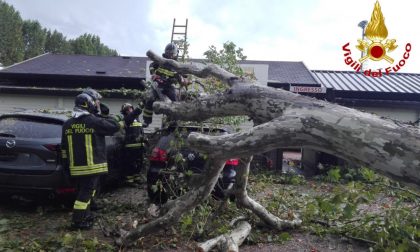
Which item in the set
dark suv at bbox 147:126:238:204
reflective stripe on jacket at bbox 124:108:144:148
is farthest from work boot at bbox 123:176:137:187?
dark suv at bbox 147:126:238:204

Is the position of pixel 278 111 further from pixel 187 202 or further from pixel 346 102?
pixel 346 102

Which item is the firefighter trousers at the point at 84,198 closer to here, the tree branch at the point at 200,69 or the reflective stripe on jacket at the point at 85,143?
the reflective stripe on jacket at the point at 85,143

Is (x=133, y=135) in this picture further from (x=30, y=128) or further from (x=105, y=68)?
(x=105, y=68)

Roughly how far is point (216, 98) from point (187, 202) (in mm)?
1312

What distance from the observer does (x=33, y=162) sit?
209 inches

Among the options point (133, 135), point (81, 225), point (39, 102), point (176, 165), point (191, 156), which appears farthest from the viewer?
point (39, 102)

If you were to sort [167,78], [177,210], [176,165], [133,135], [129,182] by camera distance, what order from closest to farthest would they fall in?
[177,210], [167,78], [176,165], [133,135], [129,182]

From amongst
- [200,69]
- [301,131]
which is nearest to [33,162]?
[200,69]

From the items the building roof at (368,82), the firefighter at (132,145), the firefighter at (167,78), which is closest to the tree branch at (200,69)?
the firefighter at (167,78)

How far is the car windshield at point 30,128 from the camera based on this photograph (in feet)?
17.9

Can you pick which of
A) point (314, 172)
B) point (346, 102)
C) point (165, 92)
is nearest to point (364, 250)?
point (165, 92)

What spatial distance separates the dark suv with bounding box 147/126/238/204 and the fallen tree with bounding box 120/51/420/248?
52.6 inches

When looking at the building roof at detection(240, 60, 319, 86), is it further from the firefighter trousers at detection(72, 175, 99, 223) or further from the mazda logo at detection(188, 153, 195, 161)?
the firefighter trousers at detection(72, 175, 99, 223)

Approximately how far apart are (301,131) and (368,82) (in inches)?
464
